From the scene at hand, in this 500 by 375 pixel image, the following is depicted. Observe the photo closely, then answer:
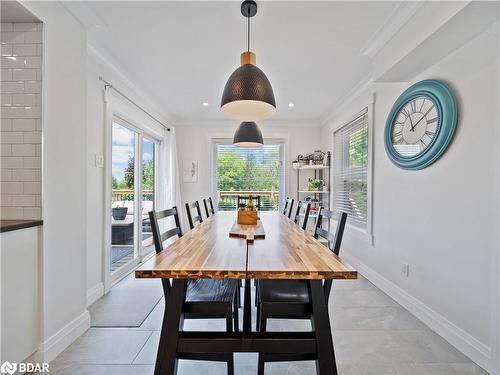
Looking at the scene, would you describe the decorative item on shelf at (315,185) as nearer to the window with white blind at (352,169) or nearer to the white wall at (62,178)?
the window with white blind at (352,169)

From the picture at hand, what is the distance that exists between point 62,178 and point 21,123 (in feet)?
1.37

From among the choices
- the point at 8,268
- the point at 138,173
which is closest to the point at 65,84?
the point at 8,268

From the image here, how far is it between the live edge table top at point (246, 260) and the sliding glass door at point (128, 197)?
1984mm

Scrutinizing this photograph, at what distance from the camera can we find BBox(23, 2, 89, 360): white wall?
1.78 meters

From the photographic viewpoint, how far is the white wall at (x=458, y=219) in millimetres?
1793

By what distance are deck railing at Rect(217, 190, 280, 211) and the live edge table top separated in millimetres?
3815

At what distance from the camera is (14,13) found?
1662mm

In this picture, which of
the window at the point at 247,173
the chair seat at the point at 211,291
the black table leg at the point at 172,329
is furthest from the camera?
the window at the point at 247,173

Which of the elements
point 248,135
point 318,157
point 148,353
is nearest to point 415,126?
point 248,135

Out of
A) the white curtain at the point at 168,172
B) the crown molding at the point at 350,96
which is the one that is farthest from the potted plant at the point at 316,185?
the white curtain at the point at 168,172

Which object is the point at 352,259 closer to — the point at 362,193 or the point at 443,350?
the point at 362,193

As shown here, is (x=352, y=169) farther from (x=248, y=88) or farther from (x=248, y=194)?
(x=248, y=88)

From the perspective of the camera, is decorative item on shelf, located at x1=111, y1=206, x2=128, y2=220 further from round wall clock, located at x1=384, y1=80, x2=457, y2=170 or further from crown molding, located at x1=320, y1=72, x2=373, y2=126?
crown molding, located at x1=320, y1=72, x2=373, y2=126

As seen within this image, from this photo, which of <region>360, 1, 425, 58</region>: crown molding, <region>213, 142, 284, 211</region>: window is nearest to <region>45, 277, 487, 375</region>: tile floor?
<region>360, 1, 425, 58</region>: crown molding
